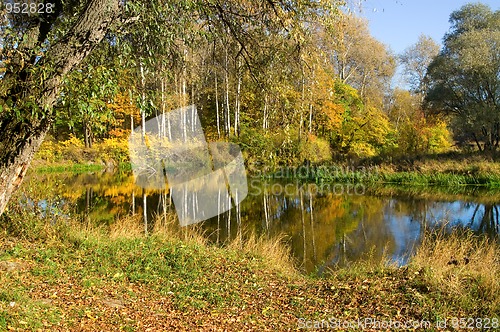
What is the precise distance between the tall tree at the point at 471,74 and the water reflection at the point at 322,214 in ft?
20.3

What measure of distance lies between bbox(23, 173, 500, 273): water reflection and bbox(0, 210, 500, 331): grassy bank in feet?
3.42

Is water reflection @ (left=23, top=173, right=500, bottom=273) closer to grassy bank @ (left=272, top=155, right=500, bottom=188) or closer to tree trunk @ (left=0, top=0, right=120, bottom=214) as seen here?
grassy bank @ (left=272, top=155, right=500, bottom=188)

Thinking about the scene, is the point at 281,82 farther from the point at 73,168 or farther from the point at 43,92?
the point at 73,168

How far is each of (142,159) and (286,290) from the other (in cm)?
2311

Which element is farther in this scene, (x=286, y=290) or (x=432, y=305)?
(x=286, y=290)

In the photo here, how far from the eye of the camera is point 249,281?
18.0 feet

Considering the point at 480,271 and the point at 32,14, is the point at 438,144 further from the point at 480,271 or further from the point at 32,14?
the point at 32,14

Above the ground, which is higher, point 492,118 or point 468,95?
point 468,95

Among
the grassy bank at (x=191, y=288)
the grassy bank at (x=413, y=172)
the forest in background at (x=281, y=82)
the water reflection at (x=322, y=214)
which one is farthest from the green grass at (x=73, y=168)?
the grassy bank at (x=191, y=288)

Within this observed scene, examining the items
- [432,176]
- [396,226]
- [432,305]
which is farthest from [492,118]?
[432,305]

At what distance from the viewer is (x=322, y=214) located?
12.9 m

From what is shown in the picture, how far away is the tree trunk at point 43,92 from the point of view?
327 cm

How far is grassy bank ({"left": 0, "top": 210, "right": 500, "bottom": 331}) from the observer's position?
407 centimetres

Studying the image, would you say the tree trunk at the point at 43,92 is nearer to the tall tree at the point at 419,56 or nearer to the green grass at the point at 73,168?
the green grass at the point at 73,168
